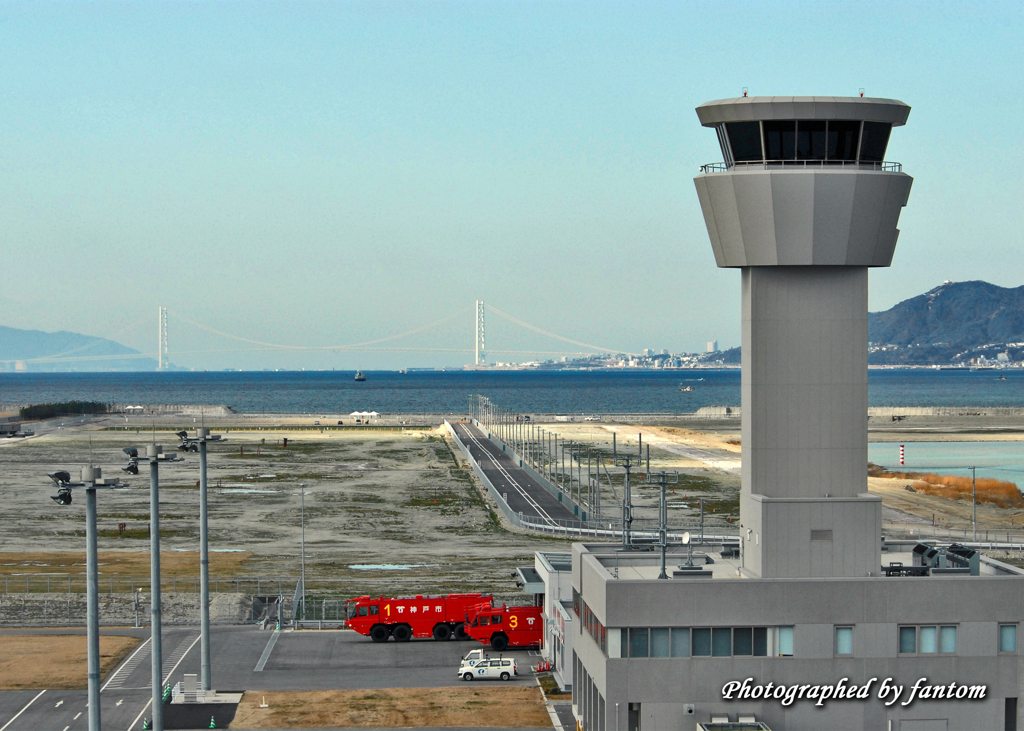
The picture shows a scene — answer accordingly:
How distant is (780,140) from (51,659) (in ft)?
152

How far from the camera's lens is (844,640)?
43.6 meters

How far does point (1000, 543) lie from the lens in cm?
10038

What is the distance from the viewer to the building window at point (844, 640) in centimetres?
4356

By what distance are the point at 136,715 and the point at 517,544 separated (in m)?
51.0

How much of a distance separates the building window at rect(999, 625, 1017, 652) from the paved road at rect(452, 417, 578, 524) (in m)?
69.0

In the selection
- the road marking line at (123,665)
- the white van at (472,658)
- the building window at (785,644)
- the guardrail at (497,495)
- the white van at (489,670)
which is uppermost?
the building window at (785,644)

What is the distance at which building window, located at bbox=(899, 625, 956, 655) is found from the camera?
4359cm

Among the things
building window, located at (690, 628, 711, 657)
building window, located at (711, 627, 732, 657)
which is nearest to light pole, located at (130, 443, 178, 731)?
building window, located at (690, 628, 711, 657)

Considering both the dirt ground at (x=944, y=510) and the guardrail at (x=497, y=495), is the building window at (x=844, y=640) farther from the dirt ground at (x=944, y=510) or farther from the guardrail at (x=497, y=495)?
the dirt ground at (x=944, y=510)

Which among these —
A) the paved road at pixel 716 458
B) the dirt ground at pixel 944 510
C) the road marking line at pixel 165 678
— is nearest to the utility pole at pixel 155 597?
the road marking line at pixel 165 678

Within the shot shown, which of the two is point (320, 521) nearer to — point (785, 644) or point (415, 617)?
point (415, 617)

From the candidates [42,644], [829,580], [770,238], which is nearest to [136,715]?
[42,644]

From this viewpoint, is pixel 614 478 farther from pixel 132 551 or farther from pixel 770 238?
pixel 770 238

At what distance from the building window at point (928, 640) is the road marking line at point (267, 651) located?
3336 cm
